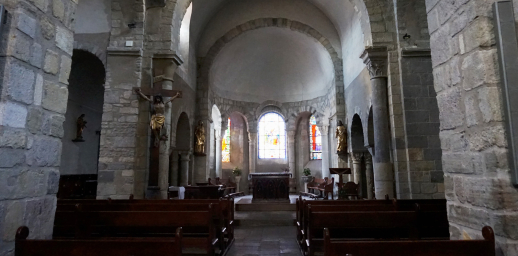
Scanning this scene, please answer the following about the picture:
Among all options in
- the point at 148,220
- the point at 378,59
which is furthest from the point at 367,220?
the point at 378,59

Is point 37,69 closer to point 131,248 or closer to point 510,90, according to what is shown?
point 131,248

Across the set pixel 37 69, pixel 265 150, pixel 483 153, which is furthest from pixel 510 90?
pixel 265 150

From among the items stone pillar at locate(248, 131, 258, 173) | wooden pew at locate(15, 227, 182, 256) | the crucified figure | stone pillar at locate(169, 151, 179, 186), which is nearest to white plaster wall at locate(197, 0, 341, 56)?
stone pillar at locate(169, 151, 179, 186)

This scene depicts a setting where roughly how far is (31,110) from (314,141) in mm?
15448

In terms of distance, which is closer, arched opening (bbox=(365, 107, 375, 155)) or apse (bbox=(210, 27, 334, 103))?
arched opening (bbox=(365, 107, 375, 155))

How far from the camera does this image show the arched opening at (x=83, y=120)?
952cm

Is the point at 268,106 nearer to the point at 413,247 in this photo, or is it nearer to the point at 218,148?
the point at 218,148

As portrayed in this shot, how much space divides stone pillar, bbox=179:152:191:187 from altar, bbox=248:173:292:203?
8.03 ft

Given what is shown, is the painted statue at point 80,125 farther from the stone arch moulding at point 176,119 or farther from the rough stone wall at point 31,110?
the rough stone wall at point 31,110

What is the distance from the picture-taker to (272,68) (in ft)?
54.3

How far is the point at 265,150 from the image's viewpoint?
1769 centimetres

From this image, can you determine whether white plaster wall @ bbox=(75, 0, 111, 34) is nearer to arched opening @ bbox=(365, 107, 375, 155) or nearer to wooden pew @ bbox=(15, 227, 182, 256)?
wooden pew @ bbox=(15, 227, 182, 256)

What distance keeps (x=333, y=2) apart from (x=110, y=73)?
7.94m

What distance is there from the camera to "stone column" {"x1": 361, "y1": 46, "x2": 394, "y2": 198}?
7660 millimetres
